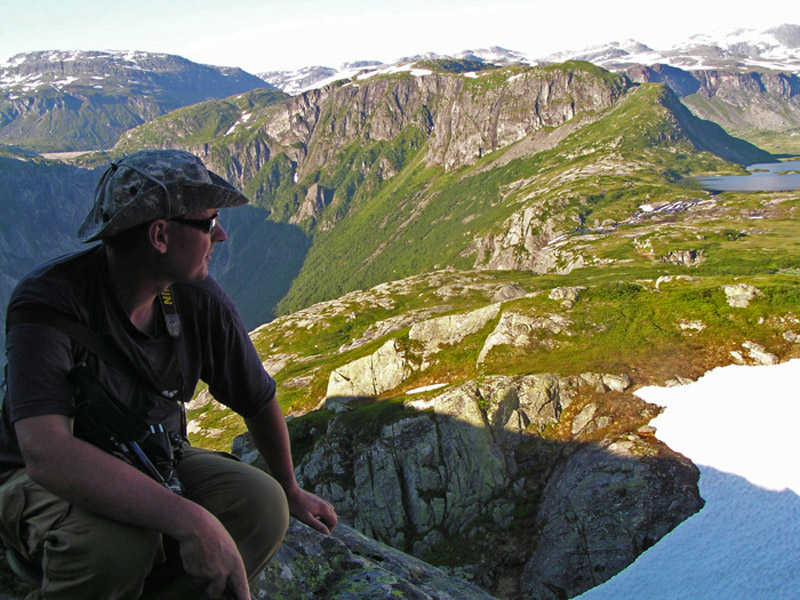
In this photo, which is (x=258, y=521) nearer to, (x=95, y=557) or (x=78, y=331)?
(x=95, y=557)

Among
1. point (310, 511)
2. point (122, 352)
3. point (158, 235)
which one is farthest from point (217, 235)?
point (310, 511)

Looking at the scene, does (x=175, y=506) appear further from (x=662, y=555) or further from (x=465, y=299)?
(x=465, y=299)

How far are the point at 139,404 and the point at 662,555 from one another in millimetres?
21139

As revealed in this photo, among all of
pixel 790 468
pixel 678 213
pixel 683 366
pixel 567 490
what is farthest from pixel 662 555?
pixel 678 213

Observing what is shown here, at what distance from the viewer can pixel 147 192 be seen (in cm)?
427

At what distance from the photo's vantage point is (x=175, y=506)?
12.3 ft

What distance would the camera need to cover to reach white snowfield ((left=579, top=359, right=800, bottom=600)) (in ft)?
56.9

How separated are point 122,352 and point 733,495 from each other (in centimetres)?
2409

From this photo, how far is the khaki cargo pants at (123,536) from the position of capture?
368 centimetres

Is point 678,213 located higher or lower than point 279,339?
higher

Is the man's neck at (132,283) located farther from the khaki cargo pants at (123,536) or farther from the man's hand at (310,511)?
the man's hand at (310,511)

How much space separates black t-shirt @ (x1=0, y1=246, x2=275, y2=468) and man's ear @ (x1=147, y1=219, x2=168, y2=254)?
516 mm

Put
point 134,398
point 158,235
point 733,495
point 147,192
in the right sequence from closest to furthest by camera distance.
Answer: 1. point 147,192
2. point 158,235
3. point 134,398
4. point 733,495

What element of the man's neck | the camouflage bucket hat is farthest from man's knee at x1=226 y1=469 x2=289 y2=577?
the camouflage bucket hat
